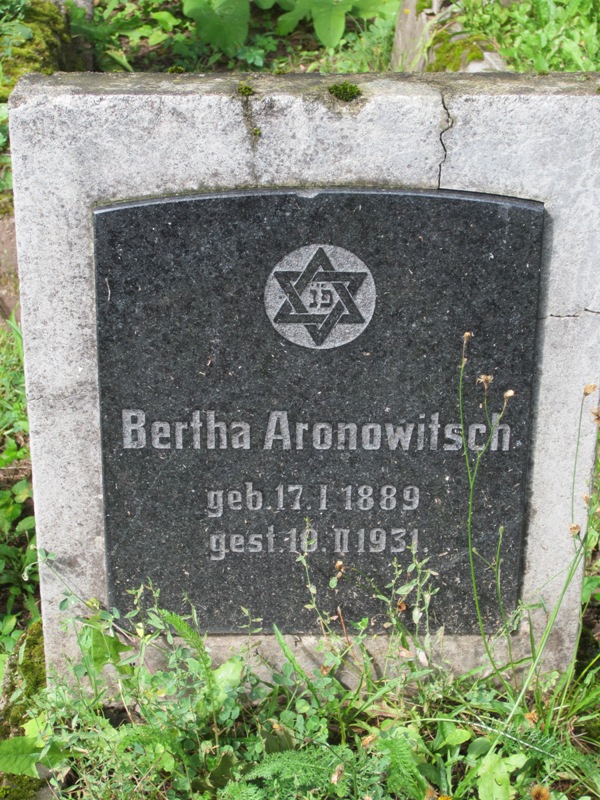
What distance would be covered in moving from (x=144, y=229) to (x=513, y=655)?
131 cm

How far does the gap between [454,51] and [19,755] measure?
3.29 meters

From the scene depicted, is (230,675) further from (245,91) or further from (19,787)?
(245,91)

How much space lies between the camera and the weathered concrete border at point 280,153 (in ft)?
6.07

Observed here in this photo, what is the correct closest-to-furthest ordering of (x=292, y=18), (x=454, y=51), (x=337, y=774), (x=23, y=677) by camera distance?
(x=337, y=774) → (x=23, y=677) → (x=454, y=51) → (x=292, y=18)

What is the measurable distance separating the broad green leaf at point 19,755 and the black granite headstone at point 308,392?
367mm

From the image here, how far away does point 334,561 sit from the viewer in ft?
7.14

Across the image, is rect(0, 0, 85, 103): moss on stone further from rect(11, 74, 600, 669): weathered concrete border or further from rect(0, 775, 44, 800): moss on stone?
rect(0, 775, 44, 800): moss on stone

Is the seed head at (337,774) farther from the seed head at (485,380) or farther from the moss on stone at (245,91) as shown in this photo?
the moss on stone at (245,91)

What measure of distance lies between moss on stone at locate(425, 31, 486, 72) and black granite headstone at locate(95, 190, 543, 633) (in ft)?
7.40

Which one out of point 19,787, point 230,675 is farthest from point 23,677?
point 230,675

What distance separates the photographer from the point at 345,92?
186cm

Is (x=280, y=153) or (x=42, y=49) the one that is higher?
(x=42, y=49)

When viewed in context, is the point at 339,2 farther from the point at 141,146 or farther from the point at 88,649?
the point at 88,649

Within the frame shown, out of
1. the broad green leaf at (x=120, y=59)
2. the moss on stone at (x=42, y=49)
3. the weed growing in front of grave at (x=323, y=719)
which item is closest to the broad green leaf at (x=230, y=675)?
the weed growing in front of grave at (x=323, y=719)
